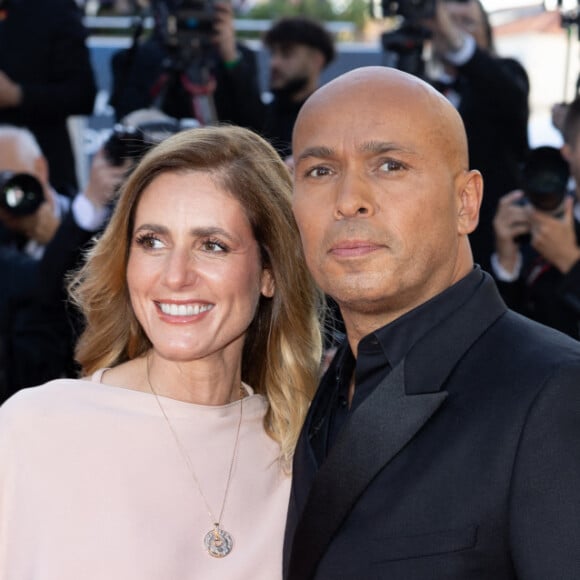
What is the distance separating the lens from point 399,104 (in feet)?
6.18

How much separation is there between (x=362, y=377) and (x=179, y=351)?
62 cm

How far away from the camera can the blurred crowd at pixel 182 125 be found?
344 cm

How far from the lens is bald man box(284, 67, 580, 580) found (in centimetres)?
160

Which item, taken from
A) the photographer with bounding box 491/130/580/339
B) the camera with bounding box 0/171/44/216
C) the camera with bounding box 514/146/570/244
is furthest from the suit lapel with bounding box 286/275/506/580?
the camera with bounding box 0/171/44/216

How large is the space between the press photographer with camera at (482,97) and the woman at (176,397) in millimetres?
1513

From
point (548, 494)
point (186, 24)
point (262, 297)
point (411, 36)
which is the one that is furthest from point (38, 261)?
point (548, 494)

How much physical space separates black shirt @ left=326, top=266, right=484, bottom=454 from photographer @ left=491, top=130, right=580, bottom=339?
145 cm

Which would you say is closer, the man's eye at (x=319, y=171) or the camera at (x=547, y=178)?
Answer: the man's eye at (x=319, y=171)

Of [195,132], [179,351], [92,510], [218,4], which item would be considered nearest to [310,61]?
[218,4]

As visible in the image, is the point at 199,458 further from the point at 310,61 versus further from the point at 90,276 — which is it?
the point at 310,61

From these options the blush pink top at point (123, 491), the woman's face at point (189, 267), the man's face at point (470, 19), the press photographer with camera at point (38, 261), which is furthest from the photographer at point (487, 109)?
the blush pink top at point (123, 491)

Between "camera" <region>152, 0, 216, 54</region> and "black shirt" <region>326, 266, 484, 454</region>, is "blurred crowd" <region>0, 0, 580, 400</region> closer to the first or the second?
"camera" <region>152, 0, 216, 54</region>

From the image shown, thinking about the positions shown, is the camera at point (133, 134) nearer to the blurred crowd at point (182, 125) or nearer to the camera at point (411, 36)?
the blurred crowd at point (182, 125)

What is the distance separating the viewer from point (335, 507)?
177 cm
